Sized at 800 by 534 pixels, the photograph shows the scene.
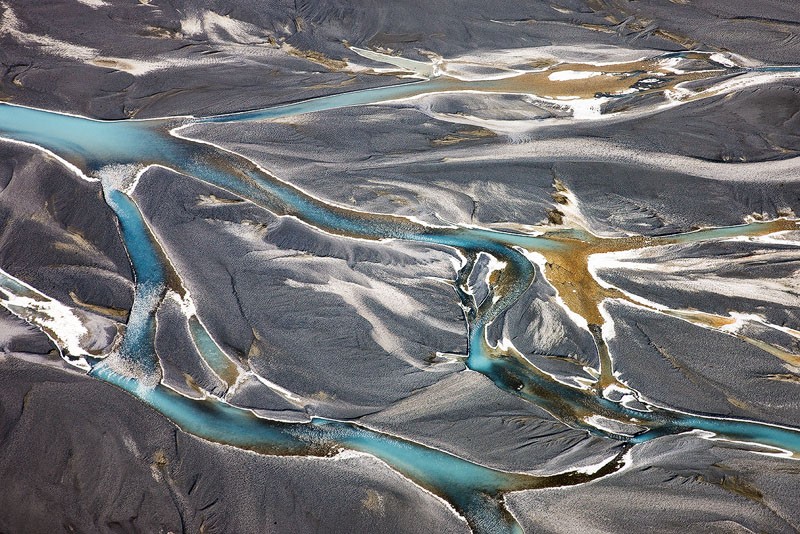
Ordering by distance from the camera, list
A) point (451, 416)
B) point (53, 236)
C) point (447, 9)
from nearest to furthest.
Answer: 1. point (451, 416)
2. point (53, 236)
3. point (447, 9)

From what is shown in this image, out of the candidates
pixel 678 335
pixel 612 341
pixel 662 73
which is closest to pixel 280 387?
pixel 612 341

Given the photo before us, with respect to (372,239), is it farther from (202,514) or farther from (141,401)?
(202,514)

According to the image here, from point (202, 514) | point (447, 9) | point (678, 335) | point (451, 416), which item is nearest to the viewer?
point (202, 514)

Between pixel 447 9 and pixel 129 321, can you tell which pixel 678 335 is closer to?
pixel 129 321

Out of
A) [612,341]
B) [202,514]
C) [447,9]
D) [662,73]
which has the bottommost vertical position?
[202,514]

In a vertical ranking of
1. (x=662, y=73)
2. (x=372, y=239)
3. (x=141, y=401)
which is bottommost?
(x=141, y=401)

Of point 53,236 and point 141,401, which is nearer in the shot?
point 141,401

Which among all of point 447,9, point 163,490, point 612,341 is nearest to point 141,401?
point 163,490

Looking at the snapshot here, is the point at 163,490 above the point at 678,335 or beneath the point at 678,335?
beneath

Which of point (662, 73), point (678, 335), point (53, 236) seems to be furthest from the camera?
point (662, 73)
